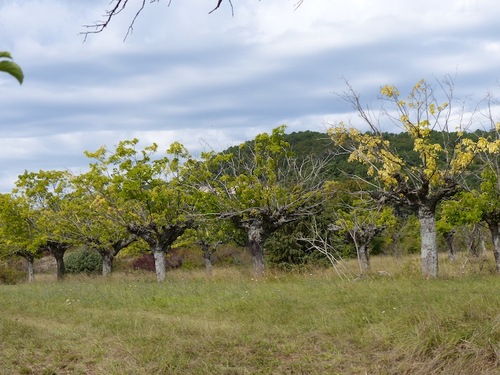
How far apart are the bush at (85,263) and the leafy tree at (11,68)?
141 feet

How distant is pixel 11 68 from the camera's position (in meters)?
2.18

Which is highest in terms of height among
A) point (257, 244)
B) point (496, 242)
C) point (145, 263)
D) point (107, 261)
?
point (257, 244)

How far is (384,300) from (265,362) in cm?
336

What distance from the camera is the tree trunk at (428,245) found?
1452 centimetres

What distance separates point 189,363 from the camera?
7.06 meters

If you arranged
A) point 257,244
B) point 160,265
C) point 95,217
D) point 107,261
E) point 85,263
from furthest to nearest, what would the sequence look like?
point 85,263, point 107,261, point 95,217, point 160,265, point 257,244

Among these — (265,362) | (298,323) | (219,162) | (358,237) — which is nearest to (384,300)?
(298,323)

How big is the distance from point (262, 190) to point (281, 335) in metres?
11.9

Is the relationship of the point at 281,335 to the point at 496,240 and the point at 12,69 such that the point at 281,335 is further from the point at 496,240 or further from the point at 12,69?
the point at 496,240

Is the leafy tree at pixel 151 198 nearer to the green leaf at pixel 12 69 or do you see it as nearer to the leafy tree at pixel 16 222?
the leafy tree at pixel 16 222

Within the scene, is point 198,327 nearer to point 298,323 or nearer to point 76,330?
point 298,323

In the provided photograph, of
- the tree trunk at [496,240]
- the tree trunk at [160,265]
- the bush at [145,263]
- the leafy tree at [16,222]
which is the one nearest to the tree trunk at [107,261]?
the leafy tree at [16,222]

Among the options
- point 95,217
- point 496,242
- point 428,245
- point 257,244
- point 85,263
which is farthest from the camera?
point 85,263

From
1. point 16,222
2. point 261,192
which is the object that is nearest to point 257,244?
point 261,192
